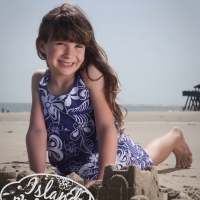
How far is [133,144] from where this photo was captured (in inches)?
145

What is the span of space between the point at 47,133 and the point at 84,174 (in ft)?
1.48

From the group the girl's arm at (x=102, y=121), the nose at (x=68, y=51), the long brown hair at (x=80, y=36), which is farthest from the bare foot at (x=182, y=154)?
the nose at (x=68, y=51)

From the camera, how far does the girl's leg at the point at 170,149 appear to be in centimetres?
416

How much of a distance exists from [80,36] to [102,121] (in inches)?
25.9

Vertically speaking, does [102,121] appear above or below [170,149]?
above

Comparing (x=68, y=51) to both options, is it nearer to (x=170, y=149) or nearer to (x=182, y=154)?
(x=170, y=149)

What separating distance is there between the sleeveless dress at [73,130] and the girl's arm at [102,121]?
0.08m

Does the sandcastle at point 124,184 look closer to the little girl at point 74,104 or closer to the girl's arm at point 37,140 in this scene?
the little girl at point 74,104

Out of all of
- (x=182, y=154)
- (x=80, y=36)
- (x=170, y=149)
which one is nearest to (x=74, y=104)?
(x=80, y=36)

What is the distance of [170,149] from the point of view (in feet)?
14.0

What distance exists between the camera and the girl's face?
3086mm

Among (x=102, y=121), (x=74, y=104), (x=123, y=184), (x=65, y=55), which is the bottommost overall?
(x=123, y=184)

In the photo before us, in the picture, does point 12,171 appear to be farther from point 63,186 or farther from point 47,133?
point 47,133

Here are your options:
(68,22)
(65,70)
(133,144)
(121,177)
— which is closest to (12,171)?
(121,177)
